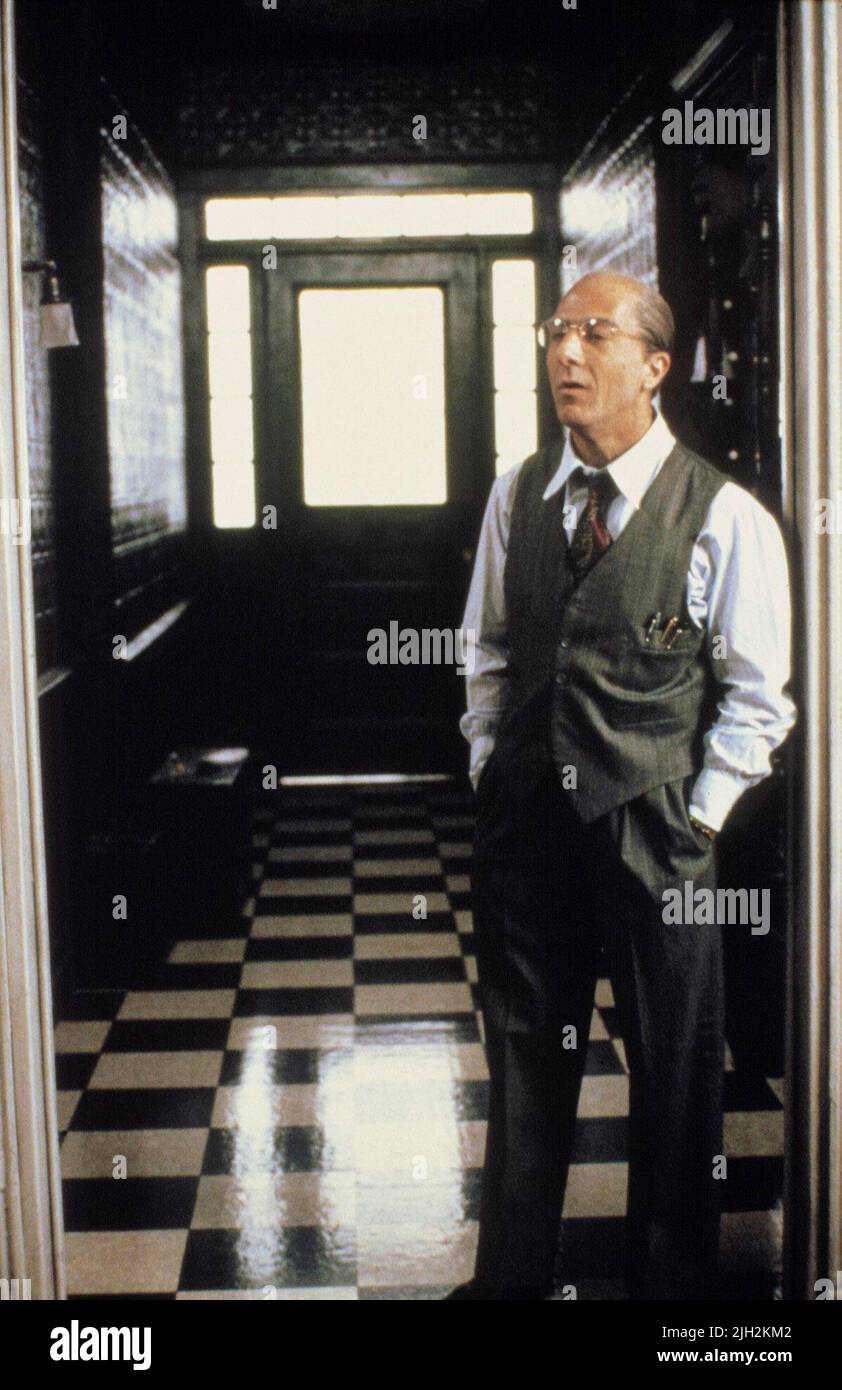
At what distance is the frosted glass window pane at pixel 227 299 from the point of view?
7.05 metres

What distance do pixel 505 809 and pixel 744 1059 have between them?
5.28ft

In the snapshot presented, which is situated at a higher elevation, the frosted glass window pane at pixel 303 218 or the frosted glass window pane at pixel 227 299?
the frosted glass window pane at pixel 303 218

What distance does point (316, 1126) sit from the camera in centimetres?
336

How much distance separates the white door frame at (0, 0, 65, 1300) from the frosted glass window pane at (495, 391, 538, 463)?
5232mm

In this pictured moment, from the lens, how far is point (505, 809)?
2.36 metres

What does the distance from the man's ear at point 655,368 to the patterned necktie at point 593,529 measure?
0.14 m

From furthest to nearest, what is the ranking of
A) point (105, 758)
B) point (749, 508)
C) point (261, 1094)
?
point (105, 758) < point (261, 1094) < point (749, 508)

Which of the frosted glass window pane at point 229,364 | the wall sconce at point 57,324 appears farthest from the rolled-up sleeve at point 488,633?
the frosted glass window pane at point 229,364

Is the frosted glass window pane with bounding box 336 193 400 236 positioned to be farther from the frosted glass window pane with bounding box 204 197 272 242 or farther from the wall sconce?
the wall sconce

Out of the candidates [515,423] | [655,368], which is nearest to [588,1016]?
[655,368]

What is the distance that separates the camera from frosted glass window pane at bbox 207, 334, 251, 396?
7.11m

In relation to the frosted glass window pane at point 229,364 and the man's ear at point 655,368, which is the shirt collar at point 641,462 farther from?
the frosted glass window pane at point 229,364
